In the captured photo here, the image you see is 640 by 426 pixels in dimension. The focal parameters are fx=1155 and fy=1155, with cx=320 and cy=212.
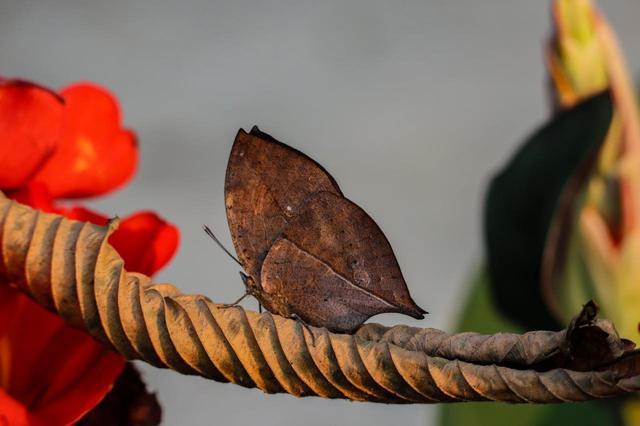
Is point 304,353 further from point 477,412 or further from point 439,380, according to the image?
point 477,412

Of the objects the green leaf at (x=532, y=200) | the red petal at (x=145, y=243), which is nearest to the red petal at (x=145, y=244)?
the red petal at (x=145, y=243)

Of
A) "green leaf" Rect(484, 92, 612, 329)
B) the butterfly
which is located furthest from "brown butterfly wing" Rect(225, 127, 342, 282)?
"green leaf" Rect(484, 92, 612, 329)

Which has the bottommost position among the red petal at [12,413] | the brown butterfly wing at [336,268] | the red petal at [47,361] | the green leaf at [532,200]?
the red petal at [12,413]

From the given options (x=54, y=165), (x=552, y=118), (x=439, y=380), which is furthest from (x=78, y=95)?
(x=552, y=118)

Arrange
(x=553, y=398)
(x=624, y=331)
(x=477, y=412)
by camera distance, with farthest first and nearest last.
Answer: (x=477, y=412)
(x=624, y=331)
(x=553, y=398)

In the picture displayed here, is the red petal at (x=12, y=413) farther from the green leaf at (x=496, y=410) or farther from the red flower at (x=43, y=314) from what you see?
the green leaf at (x=496, y=410)

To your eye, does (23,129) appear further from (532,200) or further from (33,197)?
(532,200)
